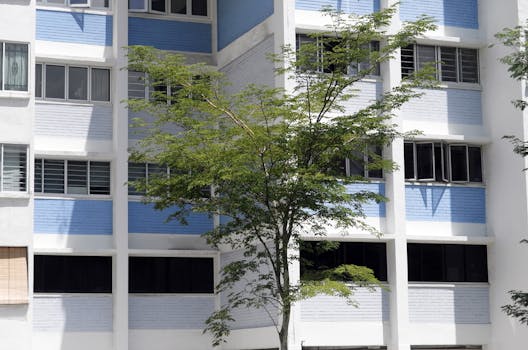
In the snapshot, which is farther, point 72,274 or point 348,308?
point 72,274

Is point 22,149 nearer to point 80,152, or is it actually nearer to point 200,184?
point 80,152

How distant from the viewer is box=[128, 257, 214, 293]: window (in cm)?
3322

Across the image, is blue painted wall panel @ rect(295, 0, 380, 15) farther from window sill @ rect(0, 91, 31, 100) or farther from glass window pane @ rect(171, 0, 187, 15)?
window sill @ rect(0, 91, 31, 100)

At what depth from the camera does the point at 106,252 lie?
32.4 metres

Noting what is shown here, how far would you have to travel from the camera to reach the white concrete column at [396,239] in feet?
100

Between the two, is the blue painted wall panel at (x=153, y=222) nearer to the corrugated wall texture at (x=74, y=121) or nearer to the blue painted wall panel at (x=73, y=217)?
the blue painted wall panel at (x=73, y=217)

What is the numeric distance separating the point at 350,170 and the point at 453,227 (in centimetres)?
344

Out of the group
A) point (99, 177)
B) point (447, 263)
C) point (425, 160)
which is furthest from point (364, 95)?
point (99, 177)

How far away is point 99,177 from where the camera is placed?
109 ft

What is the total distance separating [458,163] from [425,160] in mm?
1010

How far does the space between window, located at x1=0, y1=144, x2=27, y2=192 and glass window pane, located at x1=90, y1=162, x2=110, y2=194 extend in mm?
2794

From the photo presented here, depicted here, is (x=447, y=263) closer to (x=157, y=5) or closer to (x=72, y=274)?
(x=72, y=274)

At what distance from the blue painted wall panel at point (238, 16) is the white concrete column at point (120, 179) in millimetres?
2820

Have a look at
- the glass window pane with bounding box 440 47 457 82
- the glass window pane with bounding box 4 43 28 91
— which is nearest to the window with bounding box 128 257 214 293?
the glass window pane with bounding box 4 43 28 91
